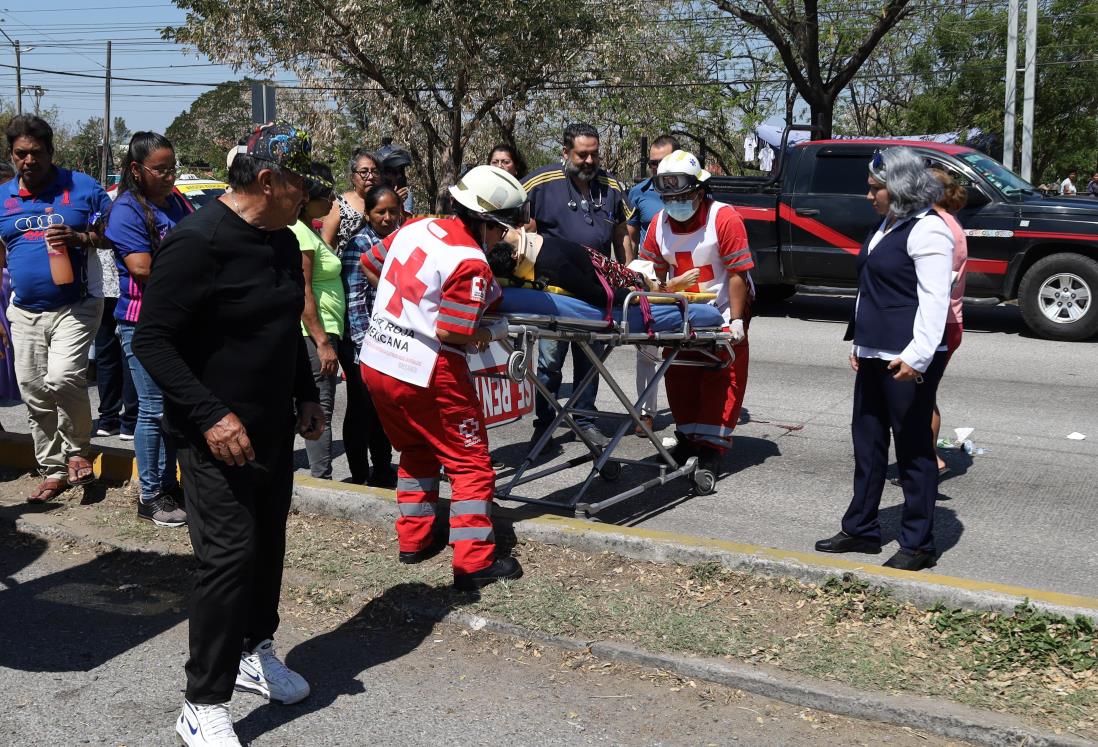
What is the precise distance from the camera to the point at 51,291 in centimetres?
627

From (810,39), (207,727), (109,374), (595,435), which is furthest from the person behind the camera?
(810,39)

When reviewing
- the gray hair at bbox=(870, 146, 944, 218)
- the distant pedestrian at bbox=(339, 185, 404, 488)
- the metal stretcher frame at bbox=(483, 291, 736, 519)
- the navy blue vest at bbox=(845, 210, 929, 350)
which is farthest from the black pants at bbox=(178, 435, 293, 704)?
the gray hair at bbox=(870, 146, 944, 218)

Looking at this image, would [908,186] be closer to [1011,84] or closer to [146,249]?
[146,249]

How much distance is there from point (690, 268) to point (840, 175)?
6.87m

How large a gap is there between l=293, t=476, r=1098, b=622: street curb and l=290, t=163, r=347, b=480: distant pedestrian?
328 millimetres

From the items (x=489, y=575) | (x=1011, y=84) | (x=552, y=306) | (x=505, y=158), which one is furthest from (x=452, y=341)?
(x=1011, y=84)

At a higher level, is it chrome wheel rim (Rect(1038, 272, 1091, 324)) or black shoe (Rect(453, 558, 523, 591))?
chrome wheel rim (Rect(1038, 272, 1091, 324))

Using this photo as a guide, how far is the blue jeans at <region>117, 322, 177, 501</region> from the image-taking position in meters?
5.94

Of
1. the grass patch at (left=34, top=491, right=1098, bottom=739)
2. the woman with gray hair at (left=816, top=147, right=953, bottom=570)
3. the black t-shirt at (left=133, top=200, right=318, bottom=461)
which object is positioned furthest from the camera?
the woman with gray hair at (left=816, top=147, right=953, bottom=570)

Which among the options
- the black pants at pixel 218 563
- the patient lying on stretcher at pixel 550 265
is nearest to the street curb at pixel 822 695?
the black pants at pixel 218 563

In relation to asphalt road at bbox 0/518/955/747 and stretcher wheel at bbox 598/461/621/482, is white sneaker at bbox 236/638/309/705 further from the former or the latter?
stretcher wheel at bbox 598/461/621/482

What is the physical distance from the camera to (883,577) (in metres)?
4.76

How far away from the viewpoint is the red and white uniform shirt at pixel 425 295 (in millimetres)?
4793

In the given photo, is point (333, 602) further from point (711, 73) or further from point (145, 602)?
point (711, 73)
